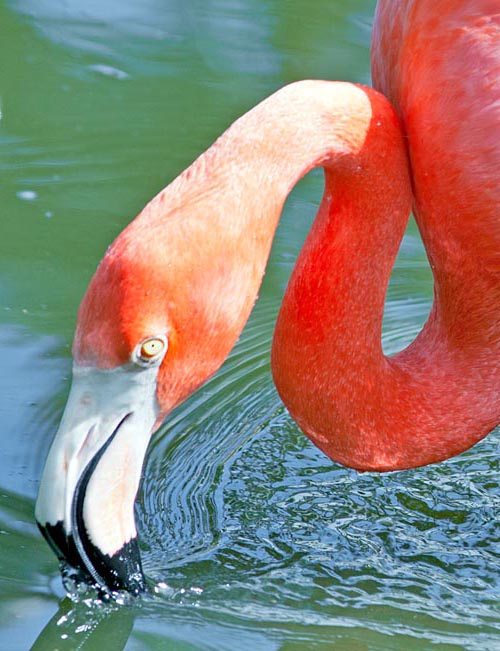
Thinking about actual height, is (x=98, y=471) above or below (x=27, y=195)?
below

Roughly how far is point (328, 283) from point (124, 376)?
732 millimetres

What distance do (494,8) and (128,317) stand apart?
4.75 ft

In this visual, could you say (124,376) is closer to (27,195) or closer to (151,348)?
(151,348)

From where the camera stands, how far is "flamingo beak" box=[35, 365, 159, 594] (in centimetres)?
325

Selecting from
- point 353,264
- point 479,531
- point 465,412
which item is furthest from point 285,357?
point 479,531

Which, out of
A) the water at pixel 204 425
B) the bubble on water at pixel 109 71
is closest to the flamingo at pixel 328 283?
the water at pixel 204 425

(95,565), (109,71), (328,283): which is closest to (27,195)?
(109,71)

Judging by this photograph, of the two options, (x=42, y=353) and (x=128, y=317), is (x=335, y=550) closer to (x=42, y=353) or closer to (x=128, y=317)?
(x=128, y=317)

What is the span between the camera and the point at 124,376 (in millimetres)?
3211

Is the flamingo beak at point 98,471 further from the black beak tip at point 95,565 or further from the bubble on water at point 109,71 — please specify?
the bubble on water at point 109,71

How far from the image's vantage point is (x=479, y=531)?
4059 millimetres

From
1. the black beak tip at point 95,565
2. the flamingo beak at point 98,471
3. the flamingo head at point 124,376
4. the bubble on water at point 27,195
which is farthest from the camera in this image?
the bubble on water at point 27,195

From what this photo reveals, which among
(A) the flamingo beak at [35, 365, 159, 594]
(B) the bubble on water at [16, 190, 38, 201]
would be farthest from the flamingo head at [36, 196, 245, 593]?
(B) the bubble on water at [16, 190, 38, 201]

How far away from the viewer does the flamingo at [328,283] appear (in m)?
3.13
